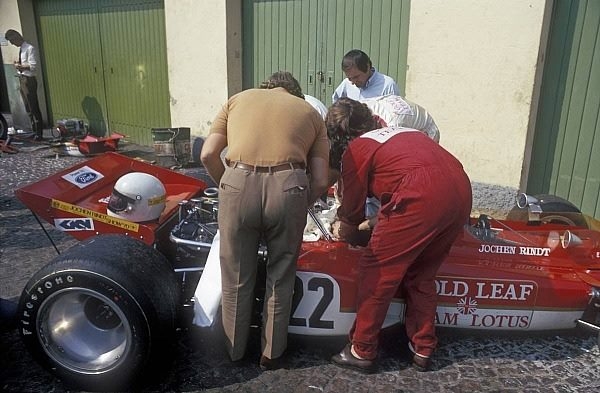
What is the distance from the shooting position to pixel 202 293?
9.54 feet

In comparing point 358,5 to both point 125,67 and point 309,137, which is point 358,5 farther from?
point 125,67

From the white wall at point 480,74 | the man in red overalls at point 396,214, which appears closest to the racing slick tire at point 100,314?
the man in red overalls at point 396,214

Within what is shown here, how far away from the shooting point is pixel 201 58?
26.8 feet

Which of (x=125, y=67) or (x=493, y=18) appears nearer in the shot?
(x=493, y=18)

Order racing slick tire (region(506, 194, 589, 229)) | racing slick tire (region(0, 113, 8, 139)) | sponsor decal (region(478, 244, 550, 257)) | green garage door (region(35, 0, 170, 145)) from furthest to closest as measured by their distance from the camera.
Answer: racing slick tire (region(0, 113, 8, 139)), green garage door (region(35, 0, 170, 145)), racing slick tire (region(506, 194, 589, 229)), sponsor decal (region(478, 244, 550, 257))

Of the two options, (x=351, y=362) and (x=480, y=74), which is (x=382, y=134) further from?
(x=480, y=74)

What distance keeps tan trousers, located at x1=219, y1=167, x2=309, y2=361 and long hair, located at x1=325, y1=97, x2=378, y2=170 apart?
0.38 meters

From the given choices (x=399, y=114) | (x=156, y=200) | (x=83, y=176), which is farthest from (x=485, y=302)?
(x=83, y=176)

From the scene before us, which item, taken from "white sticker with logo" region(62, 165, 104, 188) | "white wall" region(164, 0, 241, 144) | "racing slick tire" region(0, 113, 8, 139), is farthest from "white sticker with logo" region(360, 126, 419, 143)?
"racing slick tire" region(0, 113, 8, 139)

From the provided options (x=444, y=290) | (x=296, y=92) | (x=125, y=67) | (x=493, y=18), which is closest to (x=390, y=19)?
(x=493, y=18)

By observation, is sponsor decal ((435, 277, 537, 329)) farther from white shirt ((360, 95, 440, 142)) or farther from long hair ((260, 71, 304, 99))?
long hair ((260, 71, 304, 99))

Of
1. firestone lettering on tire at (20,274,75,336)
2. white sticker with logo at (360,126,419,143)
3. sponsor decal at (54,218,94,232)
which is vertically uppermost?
white sticker with logo at (360,126,419,143)

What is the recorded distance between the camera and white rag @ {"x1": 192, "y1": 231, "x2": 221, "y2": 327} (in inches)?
113

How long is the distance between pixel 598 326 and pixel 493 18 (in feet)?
11.2
